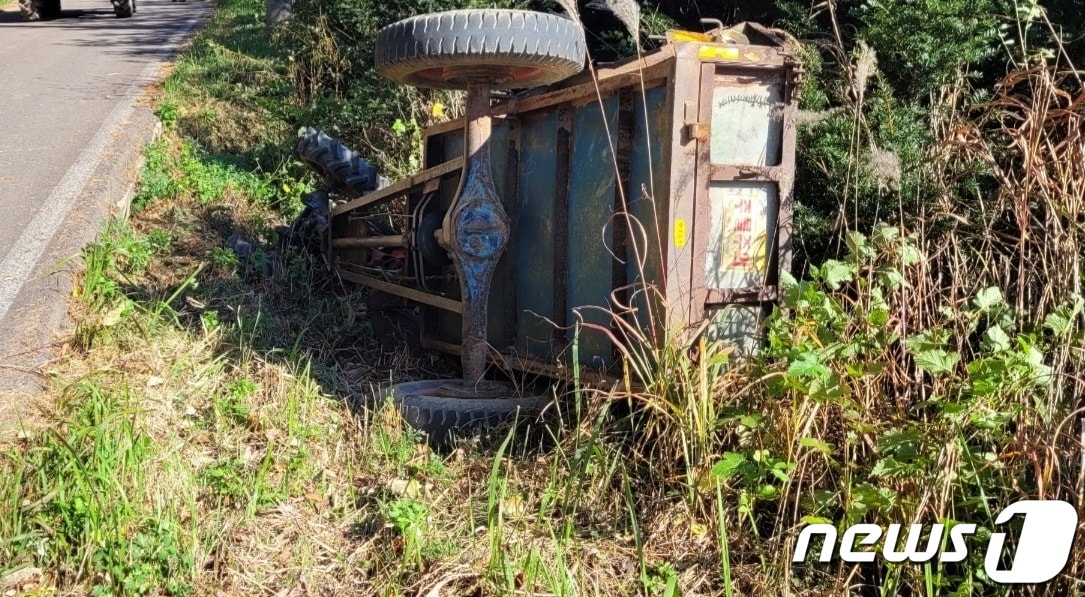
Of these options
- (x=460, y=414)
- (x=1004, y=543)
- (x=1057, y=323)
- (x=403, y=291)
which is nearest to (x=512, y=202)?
(x=403, y=291)

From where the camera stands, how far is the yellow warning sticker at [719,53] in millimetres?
3576

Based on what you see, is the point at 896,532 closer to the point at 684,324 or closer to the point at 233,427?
the point at 684,324

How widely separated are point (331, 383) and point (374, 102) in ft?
13.0

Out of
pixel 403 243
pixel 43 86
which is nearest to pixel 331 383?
pixel 403 243

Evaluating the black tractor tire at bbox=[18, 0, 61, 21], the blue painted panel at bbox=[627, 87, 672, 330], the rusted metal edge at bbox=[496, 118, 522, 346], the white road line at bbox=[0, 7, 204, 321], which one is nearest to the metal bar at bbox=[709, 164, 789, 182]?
the blue painted panel at bbox=[627, 87, 672, 330]

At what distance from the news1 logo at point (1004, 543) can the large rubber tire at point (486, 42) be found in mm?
2249

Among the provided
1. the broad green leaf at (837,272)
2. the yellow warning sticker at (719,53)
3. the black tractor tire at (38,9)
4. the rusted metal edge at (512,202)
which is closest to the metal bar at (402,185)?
the rusted metal edge at (512,202)

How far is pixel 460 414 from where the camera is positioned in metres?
4.00

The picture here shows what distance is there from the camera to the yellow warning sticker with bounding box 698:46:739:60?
358 cm

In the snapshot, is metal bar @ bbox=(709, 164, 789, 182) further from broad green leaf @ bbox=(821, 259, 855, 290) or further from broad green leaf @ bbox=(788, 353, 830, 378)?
broad green leaf @ bbox=(788, 353, 830, 378)

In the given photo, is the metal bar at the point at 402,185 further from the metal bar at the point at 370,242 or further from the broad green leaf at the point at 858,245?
the broad green leaf at the point at 858,245

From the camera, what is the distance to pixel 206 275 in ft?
18.3

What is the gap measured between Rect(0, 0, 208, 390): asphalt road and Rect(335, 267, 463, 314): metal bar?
59.2 inches

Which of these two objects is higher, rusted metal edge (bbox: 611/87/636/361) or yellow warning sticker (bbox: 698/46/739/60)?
yellow warning sticker (bbox: 698/46/739/60)
